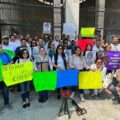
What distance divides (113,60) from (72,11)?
6805mm

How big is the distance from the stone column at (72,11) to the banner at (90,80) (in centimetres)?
690

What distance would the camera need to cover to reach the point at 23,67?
696cm

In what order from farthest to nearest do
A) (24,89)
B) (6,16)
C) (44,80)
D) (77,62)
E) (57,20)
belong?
1. (6,16)
2. (57,20)
3. (77,62)
4. (44,80)
5. (24,89)

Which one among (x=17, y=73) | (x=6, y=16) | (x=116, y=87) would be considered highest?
(x=6, y=16)

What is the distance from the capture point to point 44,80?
718 centimetres

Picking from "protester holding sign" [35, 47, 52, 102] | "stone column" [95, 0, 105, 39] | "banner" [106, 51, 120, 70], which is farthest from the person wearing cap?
"stone column" [95, 0, 105, 39]

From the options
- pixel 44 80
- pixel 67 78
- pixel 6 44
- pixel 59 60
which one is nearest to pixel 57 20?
pixel 6 44

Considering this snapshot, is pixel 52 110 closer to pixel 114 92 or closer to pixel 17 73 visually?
pixel 17 73

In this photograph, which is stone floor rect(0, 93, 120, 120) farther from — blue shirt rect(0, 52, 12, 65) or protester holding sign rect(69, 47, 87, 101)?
blue shirt rect(0, 52, 12, 65)

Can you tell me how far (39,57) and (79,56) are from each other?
1.20 metres

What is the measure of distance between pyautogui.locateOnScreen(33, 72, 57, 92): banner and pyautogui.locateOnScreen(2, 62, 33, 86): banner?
0.67 ft

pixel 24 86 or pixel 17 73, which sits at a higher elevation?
pixel 17 73

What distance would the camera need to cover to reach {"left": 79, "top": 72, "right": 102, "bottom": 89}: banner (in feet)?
24.7

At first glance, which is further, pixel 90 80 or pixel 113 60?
pixel 113 60
